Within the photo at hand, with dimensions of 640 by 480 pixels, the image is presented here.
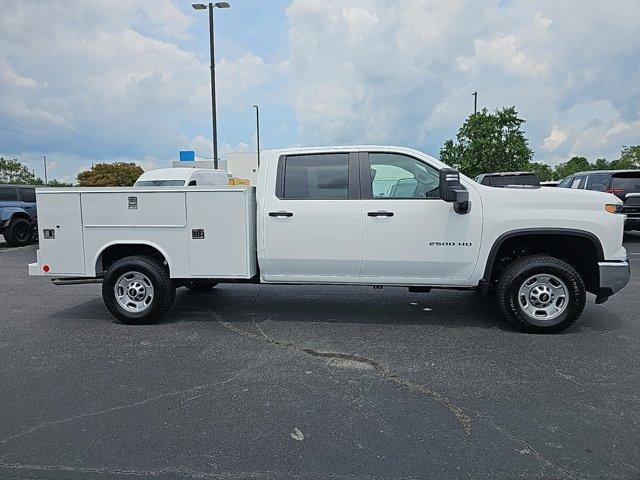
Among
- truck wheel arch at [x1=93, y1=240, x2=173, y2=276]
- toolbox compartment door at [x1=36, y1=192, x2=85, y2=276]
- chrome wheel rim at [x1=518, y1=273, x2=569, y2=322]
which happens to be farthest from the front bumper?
toolbox compartment door at [x1=36, y1=192, x2=85, y2=276]

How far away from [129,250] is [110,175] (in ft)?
174

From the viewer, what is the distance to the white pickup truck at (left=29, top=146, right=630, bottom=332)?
17.4 feet

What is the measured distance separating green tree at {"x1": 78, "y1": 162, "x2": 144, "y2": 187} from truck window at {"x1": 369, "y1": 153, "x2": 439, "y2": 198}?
51.3 meters

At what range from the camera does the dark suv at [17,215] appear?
14.9 metres

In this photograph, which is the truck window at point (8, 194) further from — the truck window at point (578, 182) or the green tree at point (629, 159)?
the green tree at point (629, 159)

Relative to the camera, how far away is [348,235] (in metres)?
5.49

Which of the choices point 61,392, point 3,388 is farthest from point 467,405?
point 3,388

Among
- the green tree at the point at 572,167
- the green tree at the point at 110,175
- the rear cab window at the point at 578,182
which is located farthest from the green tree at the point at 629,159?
the green tree at the point at 110,175

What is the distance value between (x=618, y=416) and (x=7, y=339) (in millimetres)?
5934

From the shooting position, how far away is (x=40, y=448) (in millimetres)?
3225

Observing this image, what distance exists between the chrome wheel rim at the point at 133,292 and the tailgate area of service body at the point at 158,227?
358mm

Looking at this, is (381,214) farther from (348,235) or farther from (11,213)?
(11,213)

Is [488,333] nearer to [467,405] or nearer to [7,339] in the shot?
[467,405]

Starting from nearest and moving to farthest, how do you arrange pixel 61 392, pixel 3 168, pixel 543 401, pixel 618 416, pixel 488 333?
pixel 618 416, pixel 543 401, pixel 61 392, pixel 488 333, pixel 3 168
